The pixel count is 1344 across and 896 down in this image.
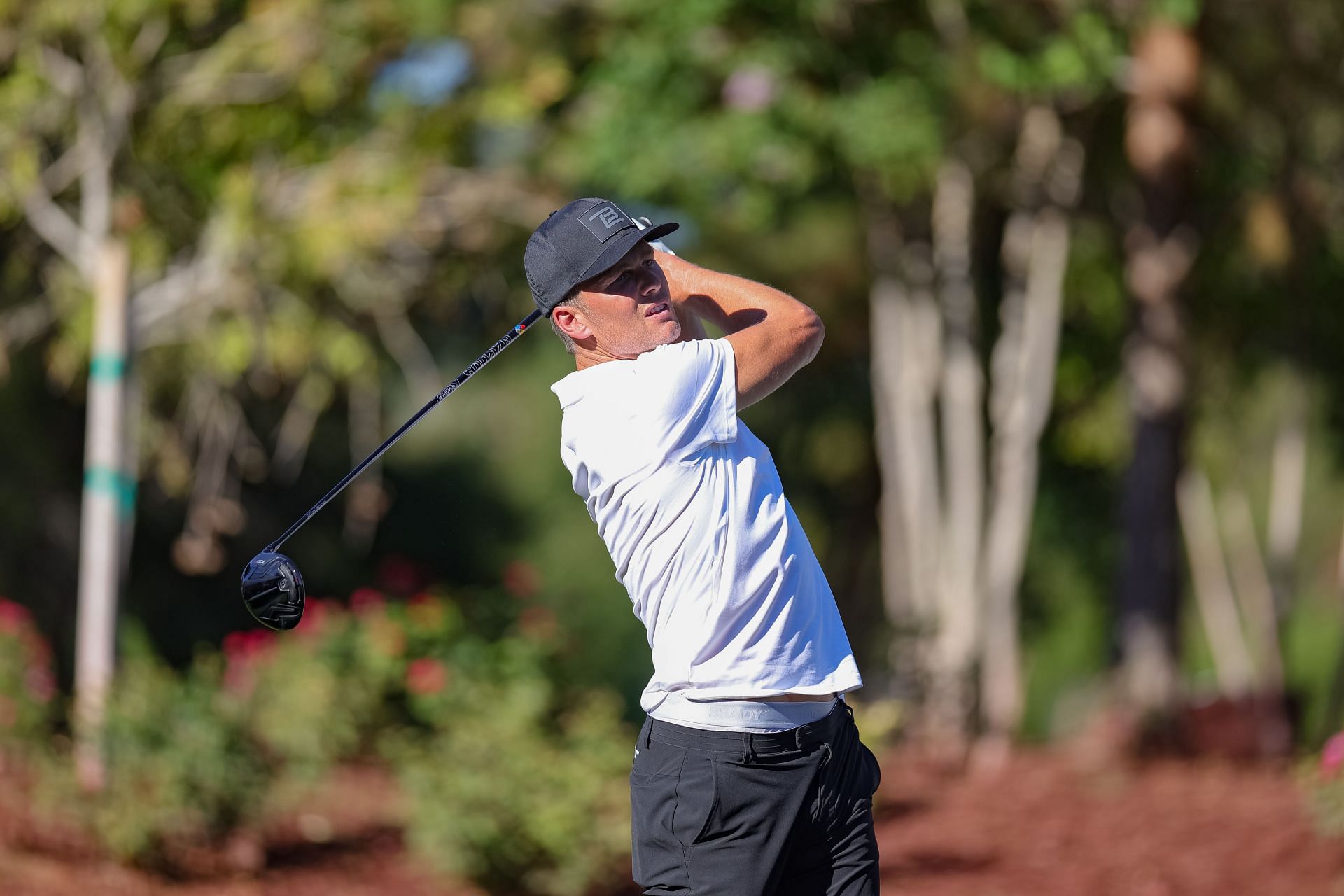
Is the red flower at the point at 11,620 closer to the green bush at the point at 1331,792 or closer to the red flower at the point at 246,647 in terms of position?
the red flower at the point at 246,647

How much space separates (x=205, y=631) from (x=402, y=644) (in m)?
5.81

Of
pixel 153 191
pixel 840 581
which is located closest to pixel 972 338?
pixel 153 191

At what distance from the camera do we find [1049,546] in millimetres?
15445

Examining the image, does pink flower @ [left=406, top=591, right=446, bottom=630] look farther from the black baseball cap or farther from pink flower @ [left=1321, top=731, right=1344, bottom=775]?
the black baseball cap

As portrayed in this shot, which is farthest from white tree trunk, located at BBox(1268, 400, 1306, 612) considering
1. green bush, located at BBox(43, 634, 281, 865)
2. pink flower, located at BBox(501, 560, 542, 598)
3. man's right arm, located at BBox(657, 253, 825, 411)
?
man's right arm, located at BBox(657, 253, 825, 411)

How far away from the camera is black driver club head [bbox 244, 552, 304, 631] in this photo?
304cm

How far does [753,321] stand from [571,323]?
35 centimetres

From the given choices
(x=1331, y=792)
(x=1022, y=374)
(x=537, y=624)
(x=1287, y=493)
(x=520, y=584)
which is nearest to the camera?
(x=1331, y=792)

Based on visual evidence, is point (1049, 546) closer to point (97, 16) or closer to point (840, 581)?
point (840, 581)

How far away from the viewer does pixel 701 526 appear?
2.79 m

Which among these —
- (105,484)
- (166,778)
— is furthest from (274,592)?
(105,484)

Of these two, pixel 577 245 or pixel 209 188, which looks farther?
pixel 209 188

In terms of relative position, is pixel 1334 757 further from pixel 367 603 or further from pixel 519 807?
pixel 367 603

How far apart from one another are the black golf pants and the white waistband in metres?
0.01
